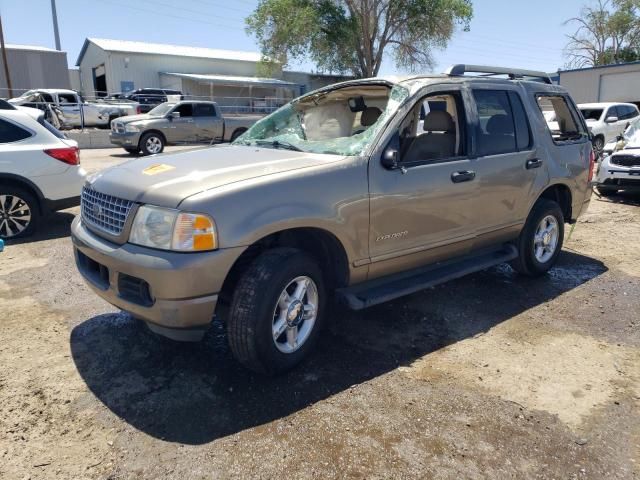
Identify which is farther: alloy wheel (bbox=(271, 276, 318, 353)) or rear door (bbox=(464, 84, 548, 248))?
rear door (bbox=(464, 84, 548, 248))

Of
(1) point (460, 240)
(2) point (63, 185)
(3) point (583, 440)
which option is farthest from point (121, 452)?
(2) point (63, 185)

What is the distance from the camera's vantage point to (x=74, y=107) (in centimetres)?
2208

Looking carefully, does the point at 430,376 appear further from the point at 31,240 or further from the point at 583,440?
the point at 31,240

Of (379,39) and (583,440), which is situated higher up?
(379,39)

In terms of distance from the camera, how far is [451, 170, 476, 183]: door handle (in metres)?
4.06

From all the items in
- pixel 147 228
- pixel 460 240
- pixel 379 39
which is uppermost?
pixel 379 39

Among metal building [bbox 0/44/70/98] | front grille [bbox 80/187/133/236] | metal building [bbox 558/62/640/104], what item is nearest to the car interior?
front grille [bbox 80/187/133/236]

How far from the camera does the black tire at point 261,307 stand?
303 centimetres

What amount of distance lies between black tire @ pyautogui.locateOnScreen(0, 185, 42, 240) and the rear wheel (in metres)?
9.48

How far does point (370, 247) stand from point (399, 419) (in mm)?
1160

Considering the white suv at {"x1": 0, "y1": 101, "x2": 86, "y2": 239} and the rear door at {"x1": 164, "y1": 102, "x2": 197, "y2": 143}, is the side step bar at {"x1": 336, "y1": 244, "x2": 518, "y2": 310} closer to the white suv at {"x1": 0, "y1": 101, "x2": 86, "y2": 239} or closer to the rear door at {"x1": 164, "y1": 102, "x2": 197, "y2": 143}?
the white suv at {"x1": 0, "y1": 101, "x2": 86, "y2": 239}

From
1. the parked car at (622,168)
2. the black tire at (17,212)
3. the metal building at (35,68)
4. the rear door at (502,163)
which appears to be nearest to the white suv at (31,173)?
the black tire at (17,212)

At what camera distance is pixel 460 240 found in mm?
4289

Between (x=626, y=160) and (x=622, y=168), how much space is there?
0.62ft
